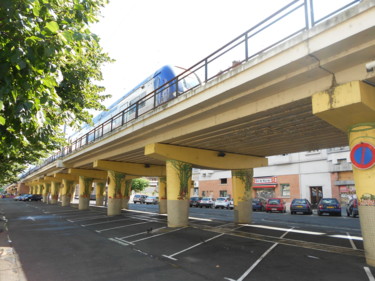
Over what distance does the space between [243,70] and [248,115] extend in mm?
1823

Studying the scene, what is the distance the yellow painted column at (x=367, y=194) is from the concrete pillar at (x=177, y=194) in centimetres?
966

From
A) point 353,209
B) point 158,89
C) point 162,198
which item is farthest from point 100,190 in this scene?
point 353,209

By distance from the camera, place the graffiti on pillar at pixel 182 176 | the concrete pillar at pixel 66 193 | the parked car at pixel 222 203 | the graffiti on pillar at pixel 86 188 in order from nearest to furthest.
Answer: the graffiti on pillar at pixel 182 176 → the graffiti on pillar at pixel 86 188 → the parked car at pixel 222 203 → the concrete pillar at pixel 66 193

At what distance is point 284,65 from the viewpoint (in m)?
7.35

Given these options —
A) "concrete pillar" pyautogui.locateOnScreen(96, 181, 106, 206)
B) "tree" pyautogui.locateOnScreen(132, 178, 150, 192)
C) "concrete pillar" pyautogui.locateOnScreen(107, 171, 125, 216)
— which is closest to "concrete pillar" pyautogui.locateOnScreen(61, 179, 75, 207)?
"concrete pillar" pyautogui.locateOnScreen(96, 181, 106, 206)

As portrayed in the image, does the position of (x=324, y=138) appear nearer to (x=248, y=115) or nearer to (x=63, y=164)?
(x=248, y=115)

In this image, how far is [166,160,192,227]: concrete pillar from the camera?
617 inches

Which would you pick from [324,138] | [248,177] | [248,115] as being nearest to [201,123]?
[248,115]

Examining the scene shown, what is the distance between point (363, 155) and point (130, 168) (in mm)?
19743

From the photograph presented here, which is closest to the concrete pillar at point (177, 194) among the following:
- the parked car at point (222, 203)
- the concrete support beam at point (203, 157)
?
the concrete support beam at point (203, 157)

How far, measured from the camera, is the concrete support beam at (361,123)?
7.01 meters

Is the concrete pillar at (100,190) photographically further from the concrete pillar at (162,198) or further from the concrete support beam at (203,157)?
the concrete support beam at (203,157)

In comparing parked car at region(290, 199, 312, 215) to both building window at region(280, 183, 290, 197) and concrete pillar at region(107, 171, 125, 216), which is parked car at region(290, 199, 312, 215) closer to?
building window at region(280, 183, 290, 197)

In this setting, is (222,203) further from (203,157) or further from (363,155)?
(363,155)
